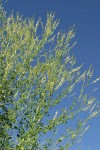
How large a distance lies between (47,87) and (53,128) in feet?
5.29

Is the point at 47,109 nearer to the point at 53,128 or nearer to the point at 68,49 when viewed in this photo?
the point at 53,128

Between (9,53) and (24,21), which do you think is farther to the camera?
(24,21)

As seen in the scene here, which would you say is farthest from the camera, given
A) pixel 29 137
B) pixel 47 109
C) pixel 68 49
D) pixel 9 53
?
pixel 68 49

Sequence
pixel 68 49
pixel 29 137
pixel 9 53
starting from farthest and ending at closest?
pixel 68 49 < pixel 9 53 < pixel 29 137

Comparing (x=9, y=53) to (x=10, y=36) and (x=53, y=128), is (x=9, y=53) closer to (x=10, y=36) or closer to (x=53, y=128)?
(x=10, y=36)

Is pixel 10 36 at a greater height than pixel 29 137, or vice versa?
pixel 10 36

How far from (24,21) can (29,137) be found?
573cm

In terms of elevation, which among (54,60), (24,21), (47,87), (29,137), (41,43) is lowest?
(29,137)

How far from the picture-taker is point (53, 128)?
41.5 ft

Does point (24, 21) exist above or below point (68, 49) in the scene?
above

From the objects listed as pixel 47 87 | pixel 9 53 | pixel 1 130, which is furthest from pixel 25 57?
pixel 1 130

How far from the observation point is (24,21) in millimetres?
15414

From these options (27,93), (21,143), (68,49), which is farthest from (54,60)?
(21,143)

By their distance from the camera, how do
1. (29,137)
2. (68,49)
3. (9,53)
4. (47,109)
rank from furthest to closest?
(68,49)
(9,53)
(47,109)
(29,137)
